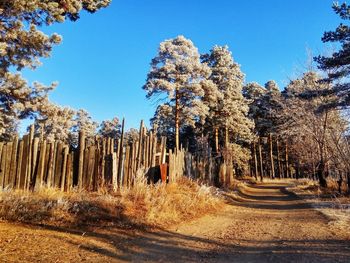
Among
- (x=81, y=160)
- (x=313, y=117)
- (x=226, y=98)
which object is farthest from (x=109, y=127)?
(x=81, y=160)

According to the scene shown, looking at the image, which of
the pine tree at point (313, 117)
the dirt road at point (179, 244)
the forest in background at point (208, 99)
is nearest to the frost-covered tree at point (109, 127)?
the forest in background at point (208, 99)

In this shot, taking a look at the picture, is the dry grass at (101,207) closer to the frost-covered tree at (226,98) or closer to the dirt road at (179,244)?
the dirt road at (179,244)

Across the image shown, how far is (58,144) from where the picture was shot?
1134cm

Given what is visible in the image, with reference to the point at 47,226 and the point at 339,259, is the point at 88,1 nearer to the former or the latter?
the point at 47,226

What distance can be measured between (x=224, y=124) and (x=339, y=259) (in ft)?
97.8

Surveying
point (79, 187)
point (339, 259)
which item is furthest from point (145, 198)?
point (339, 259)

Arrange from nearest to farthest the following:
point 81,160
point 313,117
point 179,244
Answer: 1. point 179,244
2. point 81,160
3. point 313,117

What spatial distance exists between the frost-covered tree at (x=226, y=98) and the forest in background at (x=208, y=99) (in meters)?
0.10

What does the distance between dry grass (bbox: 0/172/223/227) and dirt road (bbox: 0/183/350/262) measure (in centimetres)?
47

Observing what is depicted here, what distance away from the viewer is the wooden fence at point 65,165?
10773mm

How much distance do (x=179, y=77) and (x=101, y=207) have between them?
21.3 m

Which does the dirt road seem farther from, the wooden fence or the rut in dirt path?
the wooden fence

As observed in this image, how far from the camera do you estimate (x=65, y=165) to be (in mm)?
11203

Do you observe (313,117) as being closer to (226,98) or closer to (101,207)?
(226,98)
